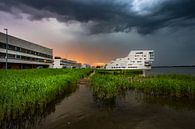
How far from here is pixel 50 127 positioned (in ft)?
36.2

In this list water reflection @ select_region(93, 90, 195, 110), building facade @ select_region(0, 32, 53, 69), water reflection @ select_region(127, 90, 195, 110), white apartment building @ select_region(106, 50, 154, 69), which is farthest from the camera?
white apartment building @ select_region(106, 50, 154, 69)

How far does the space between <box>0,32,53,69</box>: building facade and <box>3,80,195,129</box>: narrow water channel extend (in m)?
62.3

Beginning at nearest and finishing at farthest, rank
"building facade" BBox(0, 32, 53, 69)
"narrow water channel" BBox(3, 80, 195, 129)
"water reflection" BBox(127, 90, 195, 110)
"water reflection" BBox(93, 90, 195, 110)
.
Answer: "narrow water channel" BBox(3, 80, 195, 129), "water reflection" BBox(93, 90, 195, 110), "water reflection" BBox(127, 90, 195, 110), "building facade" BBox(0, 32, 53, 69)

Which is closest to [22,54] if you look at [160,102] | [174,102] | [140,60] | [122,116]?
[160,102]

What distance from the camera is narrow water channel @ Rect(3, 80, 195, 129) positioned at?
38.4ft

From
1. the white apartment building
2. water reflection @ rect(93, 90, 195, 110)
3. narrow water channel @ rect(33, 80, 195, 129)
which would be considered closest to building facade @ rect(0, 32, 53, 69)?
the white apartment building

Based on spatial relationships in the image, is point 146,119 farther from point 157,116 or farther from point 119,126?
point 119,126

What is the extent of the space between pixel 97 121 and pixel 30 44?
303ft

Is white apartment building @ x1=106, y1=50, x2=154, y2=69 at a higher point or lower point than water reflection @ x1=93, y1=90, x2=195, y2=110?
higher

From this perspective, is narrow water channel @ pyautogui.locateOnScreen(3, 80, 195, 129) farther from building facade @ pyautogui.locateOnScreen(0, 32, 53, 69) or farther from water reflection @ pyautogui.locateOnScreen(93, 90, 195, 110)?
building facade @ pyautogui.locateOnScreen(0, 32, 53, 69)

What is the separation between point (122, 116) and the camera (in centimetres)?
1384

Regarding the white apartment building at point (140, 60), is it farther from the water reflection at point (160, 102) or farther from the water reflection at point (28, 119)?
the water reflection at point (28, 119)

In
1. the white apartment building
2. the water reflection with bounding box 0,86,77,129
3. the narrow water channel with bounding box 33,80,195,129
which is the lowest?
the narrow water channel with bounding box 33,80,195,129

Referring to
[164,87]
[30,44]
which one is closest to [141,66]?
[30,44]
